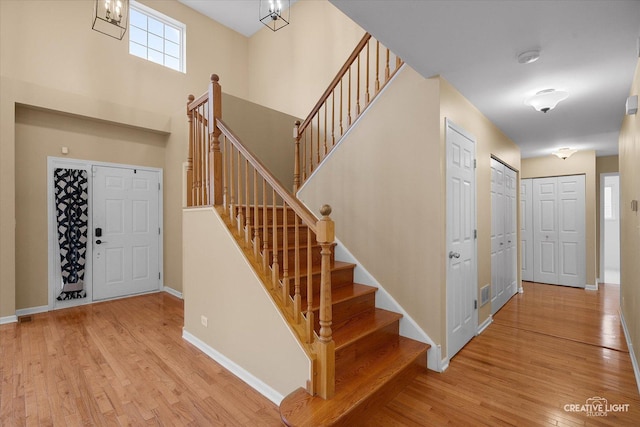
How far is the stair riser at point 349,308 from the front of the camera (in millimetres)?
2533

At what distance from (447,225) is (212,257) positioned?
2169 mm

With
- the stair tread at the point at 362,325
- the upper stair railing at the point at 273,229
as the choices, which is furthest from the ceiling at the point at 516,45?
the stair tread at the point at 362,325

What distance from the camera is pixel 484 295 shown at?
3.61m

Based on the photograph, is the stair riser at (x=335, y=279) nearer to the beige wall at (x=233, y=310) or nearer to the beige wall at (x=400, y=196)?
the beige wall at (x=400, y=196)

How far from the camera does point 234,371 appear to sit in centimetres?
258

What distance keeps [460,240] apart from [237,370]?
236cm

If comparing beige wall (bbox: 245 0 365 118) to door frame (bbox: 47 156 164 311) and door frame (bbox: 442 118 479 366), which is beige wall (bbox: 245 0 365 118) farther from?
door frame (bbox: 47 156 164 311)

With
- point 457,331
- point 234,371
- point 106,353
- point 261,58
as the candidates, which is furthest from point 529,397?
point 261,58

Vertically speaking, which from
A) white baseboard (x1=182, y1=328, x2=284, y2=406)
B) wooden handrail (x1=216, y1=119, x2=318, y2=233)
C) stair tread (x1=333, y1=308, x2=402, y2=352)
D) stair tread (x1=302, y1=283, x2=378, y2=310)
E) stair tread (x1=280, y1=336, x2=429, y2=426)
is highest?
wooden handrail (x1=216, y1=119, x2=318, y2=233)

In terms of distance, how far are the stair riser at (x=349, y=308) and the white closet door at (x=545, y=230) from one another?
15.8 ft

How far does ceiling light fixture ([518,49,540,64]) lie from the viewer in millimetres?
2232

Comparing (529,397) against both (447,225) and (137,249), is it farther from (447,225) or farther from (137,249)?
(137,249)

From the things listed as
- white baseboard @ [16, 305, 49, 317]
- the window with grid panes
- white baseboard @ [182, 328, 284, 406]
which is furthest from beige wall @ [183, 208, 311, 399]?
the window with grid panes

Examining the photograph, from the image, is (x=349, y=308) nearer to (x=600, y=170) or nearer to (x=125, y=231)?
(x=125, y=231)
